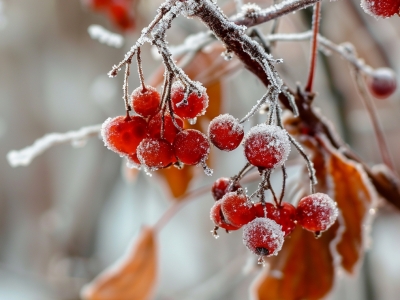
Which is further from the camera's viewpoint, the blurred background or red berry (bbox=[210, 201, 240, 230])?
the blurred background

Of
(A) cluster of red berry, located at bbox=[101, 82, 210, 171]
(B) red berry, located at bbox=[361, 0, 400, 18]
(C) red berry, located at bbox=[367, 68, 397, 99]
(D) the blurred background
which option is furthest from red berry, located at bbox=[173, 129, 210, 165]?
(D) the blurred background

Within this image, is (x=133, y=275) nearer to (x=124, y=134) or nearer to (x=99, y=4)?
(x=124, y=134)

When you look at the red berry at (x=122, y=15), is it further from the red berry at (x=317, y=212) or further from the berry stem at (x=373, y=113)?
the red berry at (x=317, y=212)

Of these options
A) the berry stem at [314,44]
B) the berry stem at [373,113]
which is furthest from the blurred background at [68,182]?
the berry stem at [314,44]

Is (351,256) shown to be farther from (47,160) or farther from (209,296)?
(47,160)

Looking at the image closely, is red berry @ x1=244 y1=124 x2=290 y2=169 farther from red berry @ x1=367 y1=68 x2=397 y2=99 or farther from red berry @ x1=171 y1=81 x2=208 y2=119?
red berry @ x1=367 y1=68 x2=397 y2=99

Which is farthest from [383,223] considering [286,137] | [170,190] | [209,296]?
[286,137]

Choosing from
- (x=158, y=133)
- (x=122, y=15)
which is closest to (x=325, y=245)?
(x=158, y=133)
